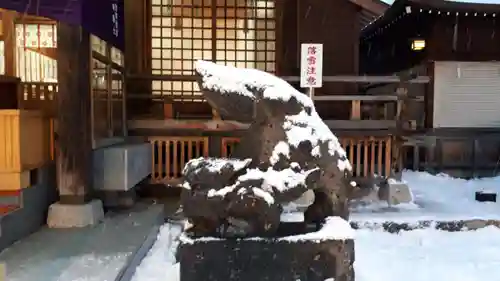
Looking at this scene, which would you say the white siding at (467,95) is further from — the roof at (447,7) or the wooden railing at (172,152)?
the wooden railing at (172,152)

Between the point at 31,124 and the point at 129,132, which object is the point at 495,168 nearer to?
the point at 129,132

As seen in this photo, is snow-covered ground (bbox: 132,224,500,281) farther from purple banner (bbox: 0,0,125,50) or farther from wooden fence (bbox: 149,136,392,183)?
purple banner (bbox: 0,0,125,50)

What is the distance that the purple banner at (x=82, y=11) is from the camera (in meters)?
5.87

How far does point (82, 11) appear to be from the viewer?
643cm

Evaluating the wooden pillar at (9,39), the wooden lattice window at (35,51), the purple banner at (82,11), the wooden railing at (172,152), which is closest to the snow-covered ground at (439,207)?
the wooden railing at (172,152)

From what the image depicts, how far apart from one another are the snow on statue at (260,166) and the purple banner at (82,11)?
2.47m

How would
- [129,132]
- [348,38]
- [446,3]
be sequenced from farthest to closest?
[446,3] → [348,38] → [129,132]

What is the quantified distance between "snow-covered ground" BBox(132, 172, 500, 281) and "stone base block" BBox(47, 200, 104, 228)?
109cm

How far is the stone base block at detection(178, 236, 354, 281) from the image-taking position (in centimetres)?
461

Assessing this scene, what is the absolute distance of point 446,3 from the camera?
1275 centimetres

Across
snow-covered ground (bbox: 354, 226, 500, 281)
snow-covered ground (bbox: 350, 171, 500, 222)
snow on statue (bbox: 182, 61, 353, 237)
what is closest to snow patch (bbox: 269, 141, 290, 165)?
snow on statue (bbox: 182, 61, 353, 237)

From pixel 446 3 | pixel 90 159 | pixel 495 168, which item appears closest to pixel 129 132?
pixel 90 159

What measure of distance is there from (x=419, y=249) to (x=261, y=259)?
327 cm

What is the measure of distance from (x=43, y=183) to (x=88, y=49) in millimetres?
2044
